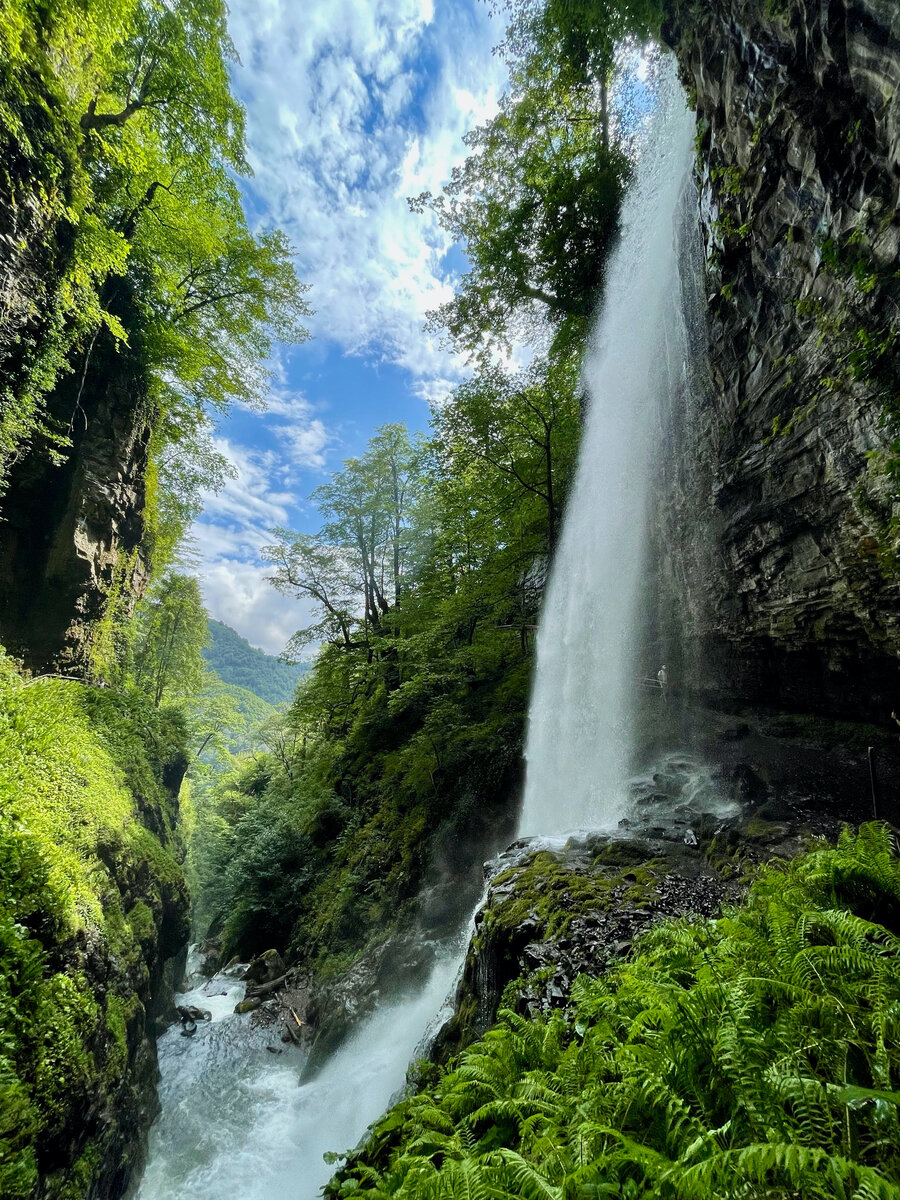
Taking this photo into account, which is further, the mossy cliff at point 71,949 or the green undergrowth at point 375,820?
the green undergrowth at point 375,820

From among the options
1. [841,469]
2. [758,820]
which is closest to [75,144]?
[841,469]

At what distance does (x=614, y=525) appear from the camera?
40.1 ft

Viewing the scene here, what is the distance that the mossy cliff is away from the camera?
13.6 ft

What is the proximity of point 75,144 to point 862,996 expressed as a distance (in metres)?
14.2

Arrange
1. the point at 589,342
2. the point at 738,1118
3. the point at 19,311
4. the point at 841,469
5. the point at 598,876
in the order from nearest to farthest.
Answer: the point at 738,1118
the point at 598,876
the point at 841,469
the point at 19,311
the point at 589,342

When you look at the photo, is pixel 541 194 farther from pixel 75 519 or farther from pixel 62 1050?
pixel 62 1050

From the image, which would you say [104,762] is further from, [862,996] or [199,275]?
[199,275]

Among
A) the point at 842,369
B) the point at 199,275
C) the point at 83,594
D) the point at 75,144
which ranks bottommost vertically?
the point at 83,594

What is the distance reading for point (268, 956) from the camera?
1300 centimetres

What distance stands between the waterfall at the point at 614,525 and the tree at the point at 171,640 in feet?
63.7

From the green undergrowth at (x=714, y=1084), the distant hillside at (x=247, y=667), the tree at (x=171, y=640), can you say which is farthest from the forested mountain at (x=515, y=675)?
the distant hillside at (x=247, y=667)

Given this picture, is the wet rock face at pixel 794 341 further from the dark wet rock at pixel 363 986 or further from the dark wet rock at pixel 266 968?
the dark wet rock at pixel 266 968

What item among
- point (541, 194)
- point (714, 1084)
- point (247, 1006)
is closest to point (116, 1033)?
point (247, 1006)

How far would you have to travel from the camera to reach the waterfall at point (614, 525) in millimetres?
10344
